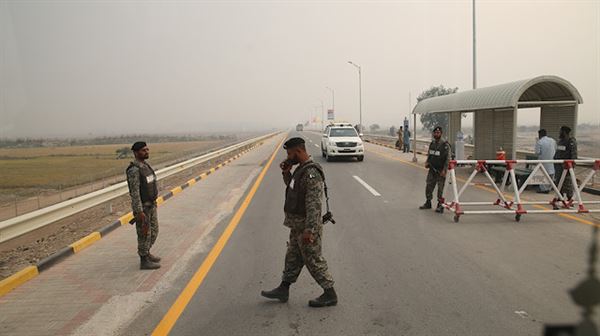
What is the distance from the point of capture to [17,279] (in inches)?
221

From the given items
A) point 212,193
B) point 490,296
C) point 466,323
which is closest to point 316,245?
point 466,323

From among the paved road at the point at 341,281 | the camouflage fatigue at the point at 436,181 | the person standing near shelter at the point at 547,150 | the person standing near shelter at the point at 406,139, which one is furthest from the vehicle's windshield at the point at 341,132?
the paved road at the point at 341,281

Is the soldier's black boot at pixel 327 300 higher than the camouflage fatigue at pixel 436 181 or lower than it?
lower

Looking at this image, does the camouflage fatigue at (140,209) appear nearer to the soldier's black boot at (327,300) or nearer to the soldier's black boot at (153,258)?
the soldier's black boot at (153,258)

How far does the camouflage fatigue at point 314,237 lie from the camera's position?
4461 millimetres

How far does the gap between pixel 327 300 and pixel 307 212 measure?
0.93 meters

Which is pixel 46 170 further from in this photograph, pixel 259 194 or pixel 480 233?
pixel 480 233

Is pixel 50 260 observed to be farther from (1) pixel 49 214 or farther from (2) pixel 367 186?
(2) pixel 367 186

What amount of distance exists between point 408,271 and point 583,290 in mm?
4796

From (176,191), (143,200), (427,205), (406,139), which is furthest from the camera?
(406,139)

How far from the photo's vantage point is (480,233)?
775cm

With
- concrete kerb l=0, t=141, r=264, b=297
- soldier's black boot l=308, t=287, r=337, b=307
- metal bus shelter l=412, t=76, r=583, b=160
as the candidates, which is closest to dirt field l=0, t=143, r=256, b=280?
concrete kerb l=0, t=141, r=264, b=297

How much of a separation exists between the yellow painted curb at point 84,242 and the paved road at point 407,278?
2.33 meters

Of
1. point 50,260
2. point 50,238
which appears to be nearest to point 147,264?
point 50,260
